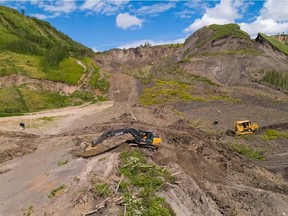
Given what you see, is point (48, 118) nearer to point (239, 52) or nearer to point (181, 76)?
point (181, 76)

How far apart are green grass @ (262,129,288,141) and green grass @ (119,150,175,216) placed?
71.3ft

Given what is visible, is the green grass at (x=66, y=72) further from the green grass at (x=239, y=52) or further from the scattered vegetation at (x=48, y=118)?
the green grass at (x=239, y=52)

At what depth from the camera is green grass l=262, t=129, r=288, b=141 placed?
127 ft

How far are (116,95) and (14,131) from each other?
106ft

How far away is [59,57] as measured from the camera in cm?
8406

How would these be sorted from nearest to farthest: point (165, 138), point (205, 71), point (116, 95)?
point (165, 138) < point (116, 95) < point (205, 71)

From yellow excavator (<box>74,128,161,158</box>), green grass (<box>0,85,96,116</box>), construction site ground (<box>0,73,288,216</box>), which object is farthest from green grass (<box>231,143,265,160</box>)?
green grass (<box>0,85,96,116</box>)

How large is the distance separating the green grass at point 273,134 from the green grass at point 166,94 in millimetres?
21029

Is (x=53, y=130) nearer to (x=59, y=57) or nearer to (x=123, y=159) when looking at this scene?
(x=123, y=159)

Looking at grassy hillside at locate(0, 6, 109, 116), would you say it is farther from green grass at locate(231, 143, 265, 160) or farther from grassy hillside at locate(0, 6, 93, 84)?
green grass at locate(231, 143, 265, 160)

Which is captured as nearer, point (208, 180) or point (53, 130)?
point (208, 180)

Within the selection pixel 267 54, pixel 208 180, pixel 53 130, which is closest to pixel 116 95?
pixel 53 130

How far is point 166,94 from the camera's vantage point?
63.8 meters

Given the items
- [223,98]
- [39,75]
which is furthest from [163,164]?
[39,75]
